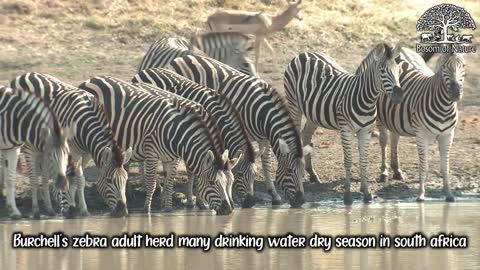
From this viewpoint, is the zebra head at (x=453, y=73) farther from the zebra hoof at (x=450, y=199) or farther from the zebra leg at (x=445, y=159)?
the zebra hoof at (x=450, y=199)

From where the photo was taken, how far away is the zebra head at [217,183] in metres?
15.5

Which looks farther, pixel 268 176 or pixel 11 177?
pixel 268 176

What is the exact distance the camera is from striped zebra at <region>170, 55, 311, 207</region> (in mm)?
16688

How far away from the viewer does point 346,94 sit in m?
17.8

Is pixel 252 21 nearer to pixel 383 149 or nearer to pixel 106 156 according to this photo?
pixel 383 149

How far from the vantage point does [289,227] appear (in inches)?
606

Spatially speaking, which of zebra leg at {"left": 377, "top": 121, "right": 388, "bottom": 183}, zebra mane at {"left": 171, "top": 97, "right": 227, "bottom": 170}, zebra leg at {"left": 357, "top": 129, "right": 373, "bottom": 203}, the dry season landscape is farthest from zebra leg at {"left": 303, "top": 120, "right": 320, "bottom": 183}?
zebra mane at {"left": 171, "top": 97, "right": 227, "bottom": 170}

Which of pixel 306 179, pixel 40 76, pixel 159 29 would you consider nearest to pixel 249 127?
pixel 306 179

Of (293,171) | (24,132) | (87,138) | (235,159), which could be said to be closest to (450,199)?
(293,171)

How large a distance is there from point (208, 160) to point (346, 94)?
2.93 meters

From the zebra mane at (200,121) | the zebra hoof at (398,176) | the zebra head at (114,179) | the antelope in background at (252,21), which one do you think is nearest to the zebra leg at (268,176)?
the zebra mane at (200,121)

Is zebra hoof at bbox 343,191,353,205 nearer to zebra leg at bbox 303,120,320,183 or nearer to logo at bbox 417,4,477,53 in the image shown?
zebra leg at bbox 303,120,320,183

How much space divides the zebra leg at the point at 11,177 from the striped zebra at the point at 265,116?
3.24 meters

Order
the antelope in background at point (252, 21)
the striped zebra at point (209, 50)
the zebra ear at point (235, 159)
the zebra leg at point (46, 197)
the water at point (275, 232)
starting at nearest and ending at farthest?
1. the water at point (275, 232)
2. the zebra ear at point (235, 159)
3. the zebra leg at point (46, 197)
4. the striped zebra at point (209, 50)
5. the antelope in background at point (252, 21)
